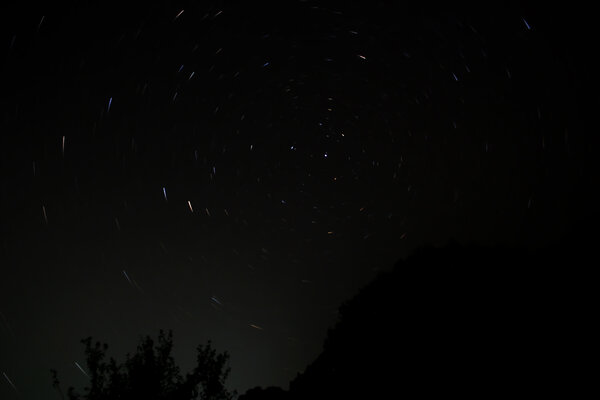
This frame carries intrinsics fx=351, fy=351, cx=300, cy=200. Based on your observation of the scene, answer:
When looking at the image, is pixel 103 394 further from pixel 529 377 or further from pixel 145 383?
pixel 529 377

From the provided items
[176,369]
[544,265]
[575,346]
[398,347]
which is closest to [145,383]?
[176,369]

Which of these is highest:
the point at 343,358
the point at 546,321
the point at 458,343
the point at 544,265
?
the point at 544,265

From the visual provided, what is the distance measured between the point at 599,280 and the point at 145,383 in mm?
14902

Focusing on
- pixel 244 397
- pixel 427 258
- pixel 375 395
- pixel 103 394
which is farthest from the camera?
pixel 427 258

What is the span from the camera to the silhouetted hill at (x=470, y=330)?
980 centimetres

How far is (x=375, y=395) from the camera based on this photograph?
11477mm

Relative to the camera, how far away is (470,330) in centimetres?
1194

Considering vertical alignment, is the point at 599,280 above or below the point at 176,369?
A: above

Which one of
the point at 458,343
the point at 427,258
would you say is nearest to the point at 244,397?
the point at 458,343

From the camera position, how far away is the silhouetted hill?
9.80 metres

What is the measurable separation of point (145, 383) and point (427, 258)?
43.0 feet

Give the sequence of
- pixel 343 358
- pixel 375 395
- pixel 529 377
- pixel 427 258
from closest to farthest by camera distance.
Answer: pixel 529 377, pixel 375 395, pixel 343 358, pixel 427 258

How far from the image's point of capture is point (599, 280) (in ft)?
36.7

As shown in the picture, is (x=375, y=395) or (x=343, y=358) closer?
(x=375, y=395)
